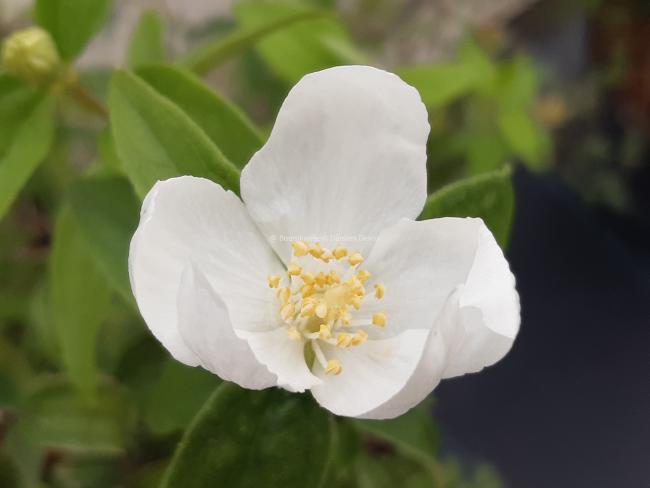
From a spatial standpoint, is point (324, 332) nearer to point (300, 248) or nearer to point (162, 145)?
point (300, 248)

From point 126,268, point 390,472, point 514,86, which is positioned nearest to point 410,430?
point 390,472

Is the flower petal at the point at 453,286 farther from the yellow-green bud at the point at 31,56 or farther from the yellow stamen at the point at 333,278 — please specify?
the yellow-green bud at the point at 31,56

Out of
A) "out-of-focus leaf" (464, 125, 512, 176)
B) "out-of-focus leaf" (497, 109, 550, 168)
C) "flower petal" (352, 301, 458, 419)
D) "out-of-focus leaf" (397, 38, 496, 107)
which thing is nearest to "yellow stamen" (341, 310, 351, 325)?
"flower petal" (352, 301, 458, 419)

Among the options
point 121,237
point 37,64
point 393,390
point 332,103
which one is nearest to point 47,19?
point 37,64

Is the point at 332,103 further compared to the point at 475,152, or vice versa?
the point at 475,152

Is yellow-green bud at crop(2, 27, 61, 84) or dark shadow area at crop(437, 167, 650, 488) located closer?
yellow-green bud at crop(2, 27, 61, 84)

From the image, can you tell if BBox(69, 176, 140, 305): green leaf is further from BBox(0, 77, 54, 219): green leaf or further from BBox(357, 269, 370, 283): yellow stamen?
BBox(357, 269, 370, 283): yellow stamen

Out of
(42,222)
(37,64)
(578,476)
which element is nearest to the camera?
(37,64)

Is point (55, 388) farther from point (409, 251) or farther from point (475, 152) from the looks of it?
point (475, 152)
